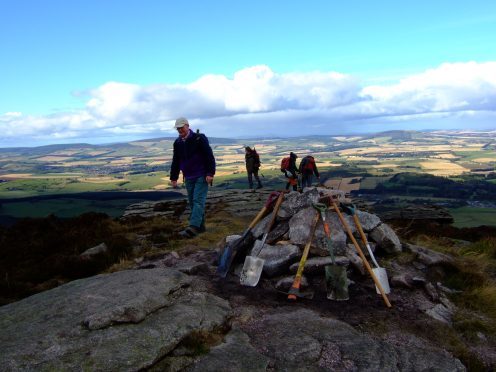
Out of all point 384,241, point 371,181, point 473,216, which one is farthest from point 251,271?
point 371,181

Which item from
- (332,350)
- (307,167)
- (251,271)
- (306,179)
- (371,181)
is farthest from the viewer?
(371,181)

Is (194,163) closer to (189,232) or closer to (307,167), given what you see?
(189,232)

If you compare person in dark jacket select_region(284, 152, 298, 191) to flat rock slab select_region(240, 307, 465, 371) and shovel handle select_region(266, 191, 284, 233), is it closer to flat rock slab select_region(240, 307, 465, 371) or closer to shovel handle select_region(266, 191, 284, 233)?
shovel handle select_region(266, 191, 284, 233)

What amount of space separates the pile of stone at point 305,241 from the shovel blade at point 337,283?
41 cm

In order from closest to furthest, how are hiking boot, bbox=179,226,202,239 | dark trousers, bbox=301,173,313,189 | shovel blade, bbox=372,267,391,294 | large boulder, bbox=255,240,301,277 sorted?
shovel blade, bbox=372,267,391,294 → large boulder, bbox=255,240,301,277 → hiking boot, bbox=179,226,202,239 → dark trousers, bbox=301,173,313,189

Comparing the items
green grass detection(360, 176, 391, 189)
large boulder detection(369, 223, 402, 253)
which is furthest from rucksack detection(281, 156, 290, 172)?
green grass detection(360, 176, 391, 189)

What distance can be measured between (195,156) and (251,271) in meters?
5.07

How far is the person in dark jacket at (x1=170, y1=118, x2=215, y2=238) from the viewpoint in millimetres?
11750

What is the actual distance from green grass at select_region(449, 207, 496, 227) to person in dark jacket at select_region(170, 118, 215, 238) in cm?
3607

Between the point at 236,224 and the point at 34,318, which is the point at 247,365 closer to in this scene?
the point at 34,318

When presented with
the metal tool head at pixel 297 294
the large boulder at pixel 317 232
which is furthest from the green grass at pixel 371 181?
the metal tool head at pixel 297 294

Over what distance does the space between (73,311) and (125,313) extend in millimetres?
941

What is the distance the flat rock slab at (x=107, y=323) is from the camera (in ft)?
15.1

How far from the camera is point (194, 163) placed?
11984 millimetres
